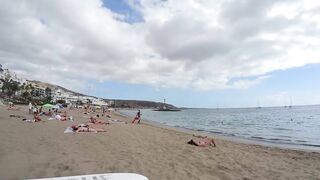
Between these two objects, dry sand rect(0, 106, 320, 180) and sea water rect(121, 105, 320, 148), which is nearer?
dry sand rect(0, 106, 320, 180)

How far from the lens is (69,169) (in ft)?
24.3

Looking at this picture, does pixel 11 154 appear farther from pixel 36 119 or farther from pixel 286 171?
pixel 36 119

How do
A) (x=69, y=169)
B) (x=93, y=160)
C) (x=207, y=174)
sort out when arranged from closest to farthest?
1. (x=69, y=169)
2. (x=207, y=174)
3. (x=93, y=160)

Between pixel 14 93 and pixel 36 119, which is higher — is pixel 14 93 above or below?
above

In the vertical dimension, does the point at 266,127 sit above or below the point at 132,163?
above

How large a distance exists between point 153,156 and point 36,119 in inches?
647

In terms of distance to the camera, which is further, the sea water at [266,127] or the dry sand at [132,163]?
the sea water at [266,127]

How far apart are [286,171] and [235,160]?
1762 millimetres

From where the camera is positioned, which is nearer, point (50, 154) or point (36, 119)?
point (50, 154)

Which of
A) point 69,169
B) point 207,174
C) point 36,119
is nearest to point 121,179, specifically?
point 69,169

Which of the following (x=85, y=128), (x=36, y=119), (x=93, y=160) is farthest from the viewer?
(x=36, y=119)

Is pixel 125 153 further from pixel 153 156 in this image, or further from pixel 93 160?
pixel 93 160

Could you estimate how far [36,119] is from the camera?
23516mm

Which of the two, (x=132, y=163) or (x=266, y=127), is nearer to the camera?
(x=132, y=163)
